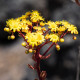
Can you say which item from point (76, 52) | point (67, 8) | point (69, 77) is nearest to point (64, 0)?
point (67, 8)

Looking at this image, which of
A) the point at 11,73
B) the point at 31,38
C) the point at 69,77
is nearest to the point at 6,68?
the point at 11,73

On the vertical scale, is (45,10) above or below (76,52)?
above

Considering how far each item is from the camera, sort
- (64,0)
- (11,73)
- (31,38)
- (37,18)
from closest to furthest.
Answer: (31,38) < (37,18) < (11,73) < (64,0)

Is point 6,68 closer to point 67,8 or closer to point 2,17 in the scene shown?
point 2,17

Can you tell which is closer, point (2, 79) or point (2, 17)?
point (2, 79)

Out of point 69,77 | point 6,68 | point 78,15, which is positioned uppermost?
point 78,15

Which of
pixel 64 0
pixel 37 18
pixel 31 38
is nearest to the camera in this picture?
pixel 31 38

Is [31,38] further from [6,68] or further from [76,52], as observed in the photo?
[6,68]

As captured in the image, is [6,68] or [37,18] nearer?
[37,18]

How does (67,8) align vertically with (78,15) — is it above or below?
above
